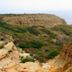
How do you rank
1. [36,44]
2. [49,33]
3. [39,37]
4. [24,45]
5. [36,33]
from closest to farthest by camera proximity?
[24,45]
[36,44]
[39,37]
[36,33]
[49,33]

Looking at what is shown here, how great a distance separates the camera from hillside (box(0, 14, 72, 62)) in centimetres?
7950

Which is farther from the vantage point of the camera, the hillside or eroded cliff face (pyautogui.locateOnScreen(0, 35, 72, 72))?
the hillside

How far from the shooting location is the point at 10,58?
47688 mm

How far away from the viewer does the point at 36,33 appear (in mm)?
104438

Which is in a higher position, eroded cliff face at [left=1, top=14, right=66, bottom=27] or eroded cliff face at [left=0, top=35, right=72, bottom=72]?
eroded cliff face at [left=0, top=35, right=72, bottom=72]

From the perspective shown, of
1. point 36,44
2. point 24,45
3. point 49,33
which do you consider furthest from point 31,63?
point 49,33

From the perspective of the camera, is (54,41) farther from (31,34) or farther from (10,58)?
(10,58)

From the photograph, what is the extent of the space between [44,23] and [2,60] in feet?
266

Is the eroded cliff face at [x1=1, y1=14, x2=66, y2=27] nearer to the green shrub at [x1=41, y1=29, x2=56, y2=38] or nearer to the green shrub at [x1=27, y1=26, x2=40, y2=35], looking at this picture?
the green shrub at [x1=27, y1=26, x2=40, y2=35]

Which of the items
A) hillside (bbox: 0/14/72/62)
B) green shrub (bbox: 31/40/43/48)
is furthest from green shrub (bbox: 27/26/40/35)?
green shrub (bbox: 31/40/43/48)

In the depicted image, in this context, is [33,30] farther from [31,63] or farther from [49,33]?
[31,63]

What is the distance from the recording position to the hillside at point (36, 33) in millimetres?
79500

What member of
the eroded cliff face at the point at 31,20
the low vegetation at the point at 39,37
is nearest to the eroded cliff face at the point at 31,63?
the low vegetation at the point at 39,37

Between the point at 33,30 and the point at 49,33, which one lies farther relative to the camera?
the point at 33,30
